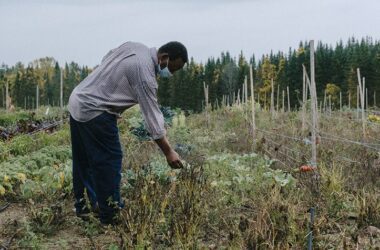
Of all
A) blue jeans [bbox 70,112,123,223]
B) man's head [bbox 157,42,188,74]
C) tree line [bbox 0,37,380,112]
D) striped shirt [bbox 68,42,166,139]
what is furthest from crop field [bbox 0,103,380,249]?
tree line [bbox 0,37,380,112]

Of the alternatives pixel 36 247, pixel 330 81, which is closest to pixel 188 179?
pixel 36 247

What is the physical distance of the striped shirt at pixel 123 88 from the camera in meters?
3.49

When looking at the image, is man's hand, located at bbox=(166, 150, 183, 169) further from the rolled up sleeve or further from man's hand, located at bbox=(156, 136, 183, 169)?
the rolled up sleeve

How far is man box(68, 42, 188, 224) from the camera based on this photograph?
3521 mm

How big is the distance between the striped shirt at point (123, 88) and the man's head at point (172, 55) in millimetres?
48

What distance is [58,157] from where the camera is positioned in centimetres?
699

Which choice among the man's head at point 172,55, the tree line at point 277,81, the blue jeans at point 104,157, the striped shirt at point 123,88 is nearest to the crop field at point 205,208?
the blue jeans at point 104,157

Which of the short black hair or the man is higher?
the short black hair

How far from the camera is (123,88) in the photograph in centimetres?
367

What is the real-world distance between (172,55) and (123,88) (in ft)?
1.47

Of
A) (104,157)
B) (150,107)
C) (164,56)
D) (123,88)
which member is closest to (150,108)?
(150,107)

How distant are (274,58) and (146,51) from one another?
231 ft

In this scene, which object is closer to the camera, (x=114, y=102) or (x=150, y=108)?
(x=150, y=108)

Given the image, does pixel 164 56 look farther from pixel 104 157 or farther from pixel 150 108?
pixel 104 157
